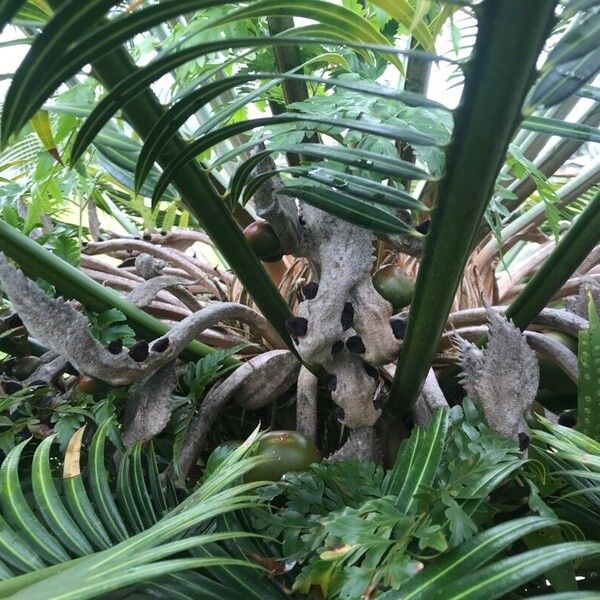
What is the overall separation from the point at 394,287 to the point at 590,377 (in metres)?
0.20

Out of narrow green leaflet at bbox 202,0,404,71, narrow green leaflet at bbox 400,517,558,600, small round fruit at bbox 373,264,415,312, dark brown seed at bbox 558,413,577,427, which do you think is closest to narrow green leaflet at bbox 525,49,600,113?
narrow green leaflet at bbox 202,0,404,71

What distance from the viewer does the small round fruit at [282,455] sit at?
54 centimetres

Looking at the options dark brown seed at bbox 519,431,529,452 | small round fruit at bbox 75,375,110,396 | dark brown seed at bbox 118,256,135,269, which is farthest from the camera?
dark brown seed at bbox 118,256,135,269

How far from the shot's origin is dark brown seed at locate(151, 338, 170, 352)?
56 centimetres

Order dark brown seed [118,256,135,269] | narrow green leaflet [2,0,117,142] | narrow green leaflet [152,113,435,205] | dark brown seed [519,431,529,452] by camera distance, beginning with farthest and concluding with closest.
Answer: dark brown seed [118,256,135,269] → dark brown seed [519,431,529,452] → narrow green leaflet [152,113,435,205] → narrow green leaflet [2,0,117,142]

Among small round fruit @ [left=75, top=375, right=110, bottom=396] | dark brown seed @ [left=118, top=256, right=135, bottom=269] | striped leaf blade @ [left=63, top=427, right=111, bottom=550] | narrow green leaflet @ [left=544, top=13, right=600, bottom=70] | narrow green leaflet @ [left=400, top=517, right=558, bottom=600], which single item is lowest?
narrow green leaflet @ [left=400, top=517, right=558, bottom=600]

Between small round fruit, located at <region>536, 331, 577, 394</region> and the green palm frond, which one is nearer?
the green palm frond

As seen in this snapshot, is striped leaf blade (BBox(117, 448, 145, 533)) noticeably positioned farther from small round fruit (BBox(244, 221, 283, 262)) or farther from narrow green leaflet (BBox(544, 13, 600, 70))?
narrow green leaflet (BBox(544, 13, 600, 70))

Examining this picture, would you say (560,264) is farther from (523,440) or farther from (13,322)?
(13,322)

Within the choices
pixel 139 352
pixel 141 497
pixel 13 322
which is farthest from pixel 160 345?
pixel 13 322

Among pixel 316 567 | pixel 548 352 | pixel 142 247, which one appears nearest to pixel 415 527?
pixel 316 567

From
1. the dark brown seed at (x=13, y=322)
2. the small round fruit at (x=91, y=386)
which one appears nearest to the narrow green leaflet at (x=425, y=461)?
the small round fruit at (x=91, y=386)

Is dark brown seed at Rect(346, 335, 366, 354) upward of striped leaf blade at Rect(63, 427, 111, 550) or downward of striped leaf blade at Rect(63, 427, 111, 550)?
upward

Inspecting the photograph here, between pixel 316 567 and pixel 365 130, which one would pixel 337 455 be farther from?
pixel 365 130
